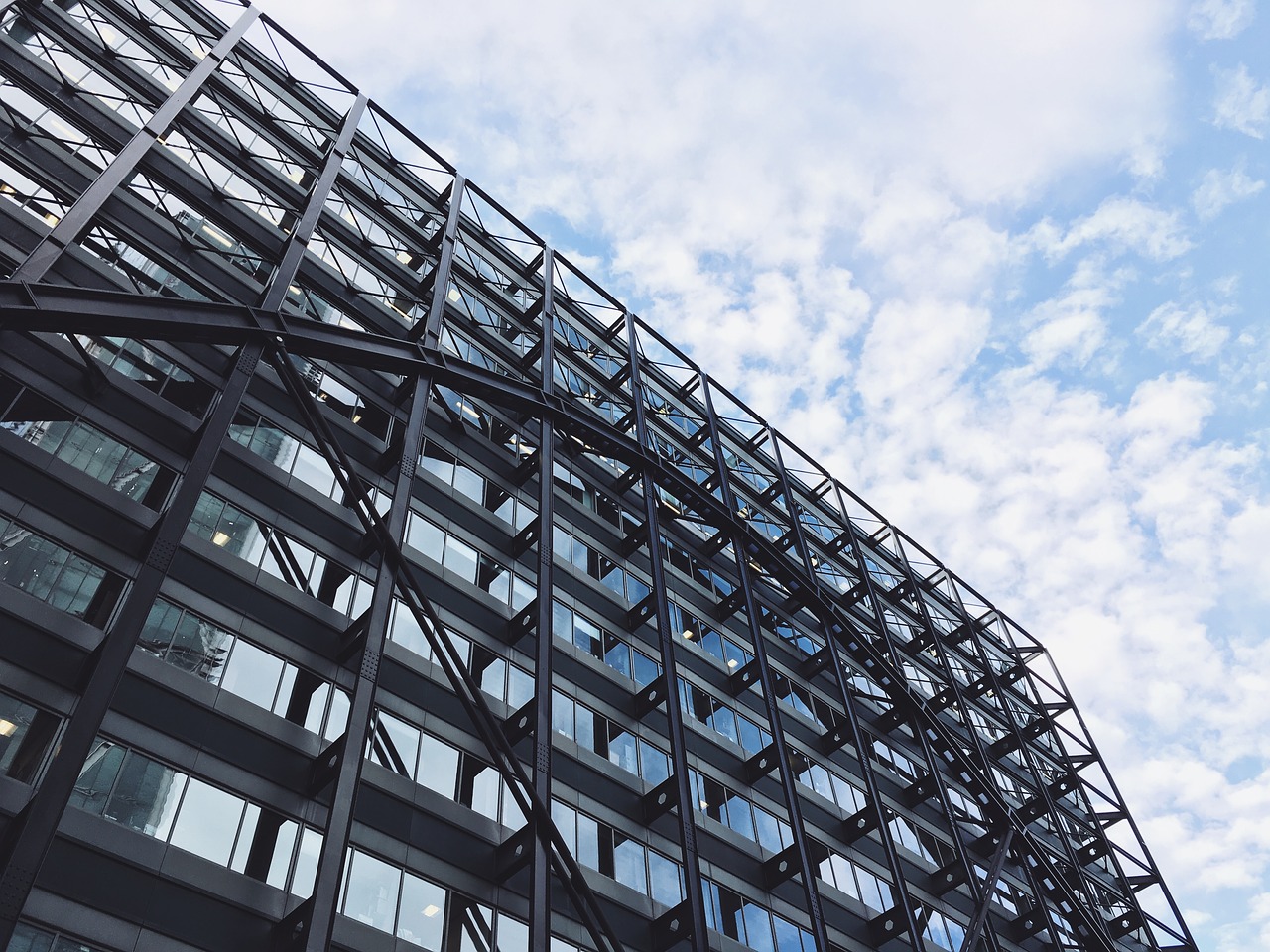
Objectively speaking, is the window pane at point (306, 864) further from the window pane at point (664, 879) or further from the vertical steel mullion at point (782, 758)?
the vertical steel mullion at point (782, 758)

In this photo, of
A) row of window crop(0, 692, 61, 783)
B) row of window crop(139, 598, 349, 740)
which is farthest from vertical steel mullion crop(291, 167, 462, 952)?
row of window crop(0, 692, 61, 783)

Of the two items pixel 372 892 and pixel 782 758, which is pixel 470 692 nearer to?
pixel 372 892

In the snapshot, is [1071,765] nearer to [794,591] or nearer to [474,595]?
[794,591]

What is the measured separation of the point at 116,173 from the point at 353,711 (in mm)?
15359

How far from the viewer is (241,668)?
69.2ft

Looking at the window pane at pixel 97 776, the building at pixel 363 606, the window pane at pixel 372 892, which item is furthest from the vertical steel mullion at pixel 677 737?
the window pane at pixel 97 776

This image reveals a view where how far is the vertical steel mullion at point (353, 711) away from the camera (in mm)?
16203

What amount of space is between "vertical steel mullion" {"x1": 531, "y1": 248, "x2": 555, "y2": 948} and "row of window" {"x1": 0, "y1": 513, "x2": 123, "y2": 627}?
917 centimetres

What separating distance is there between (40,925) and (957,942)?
30573mm

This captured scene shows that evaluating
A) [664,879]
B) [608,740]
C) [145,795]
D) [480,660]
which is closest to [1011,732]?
[608,740]

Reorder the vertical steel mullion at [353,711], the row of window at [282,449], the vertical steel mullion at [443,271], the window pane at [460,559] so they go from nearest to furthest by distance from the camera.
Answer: the vertical steel mullion at [353,711] < the row of window at [282,449] < the window pane at [460,559] < the vertical steel mullion at [443,271]

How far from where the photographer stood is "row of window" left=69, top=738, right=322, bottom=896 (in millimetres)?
17688

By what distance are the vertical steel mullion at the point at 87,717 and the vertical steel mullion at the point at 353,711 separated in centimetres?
408

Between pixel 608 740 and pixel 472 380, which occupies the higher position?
pixel 472 380
